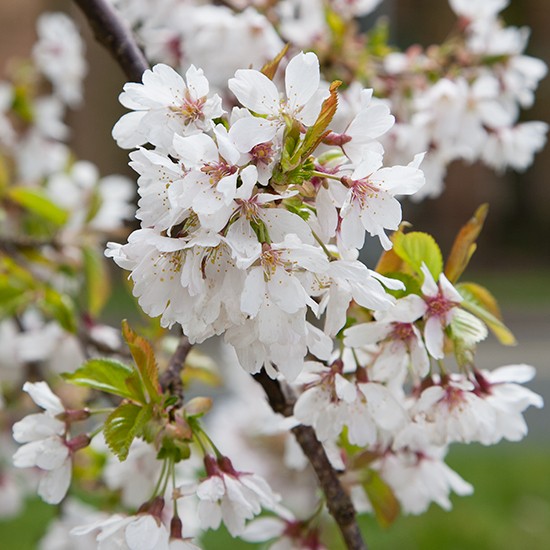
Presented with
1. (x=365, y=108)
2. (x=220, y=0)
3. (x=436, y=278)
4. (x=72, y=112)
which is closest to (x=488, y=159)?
(x=220, y=0)

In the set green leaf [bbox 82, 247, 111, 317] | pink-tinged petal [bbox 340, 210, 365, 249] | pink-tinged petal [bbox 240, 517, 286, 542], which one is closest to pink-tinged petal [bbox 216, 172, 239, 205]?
pink-tinged petal [bbox 340, 210, 365, 249]

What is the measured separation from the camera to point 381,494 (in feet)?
2.91

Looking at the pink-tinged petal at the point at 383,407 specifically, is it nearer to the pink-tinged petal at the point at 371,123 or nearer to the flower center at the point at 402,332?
the flower center at the point at 402,332

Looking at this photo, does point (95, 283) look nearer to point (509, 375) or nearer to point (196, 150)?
point (509, 375)

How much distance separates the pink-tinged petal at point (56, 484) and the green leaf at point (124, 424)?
69 mm

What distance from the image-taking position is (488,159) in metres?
1.29

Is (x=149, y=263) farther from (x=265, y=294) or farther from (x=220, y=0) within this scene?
(x=220, y=0)

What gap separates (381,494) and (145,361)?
317mm

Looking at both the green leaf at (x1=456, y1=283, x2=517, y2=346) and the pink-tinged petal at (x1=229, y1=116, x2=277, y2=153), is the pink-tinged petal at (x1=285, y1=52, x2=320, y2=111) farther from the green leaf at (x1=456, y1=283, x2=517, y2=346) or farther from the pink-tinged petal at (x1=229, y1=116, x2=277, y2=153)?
the green leaf at (x1=456, y1=283, x2=517, y2=346)

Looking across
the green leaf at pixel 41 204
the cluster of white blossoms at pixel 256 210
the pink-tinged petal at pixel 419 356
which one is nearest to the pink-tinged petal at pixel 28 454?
the cluster of white blossoms at pixel 256 210

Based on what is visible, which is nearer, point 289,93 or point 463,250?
point 289,93

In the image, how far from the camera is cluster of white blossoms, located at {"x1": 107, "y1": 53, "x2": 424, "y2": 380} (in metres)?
0.56

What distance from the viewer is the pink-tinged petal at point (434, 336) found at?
0.68 m

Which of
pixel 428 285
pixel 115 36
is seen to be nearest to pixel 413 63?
pixel 115 36
